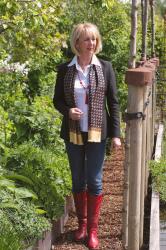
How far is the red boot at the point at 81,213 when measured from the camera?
430 cm

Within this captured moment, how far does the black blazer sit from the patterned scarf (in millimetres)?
56

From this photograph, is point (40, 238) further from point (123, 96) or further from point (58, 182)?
point (123, 96)

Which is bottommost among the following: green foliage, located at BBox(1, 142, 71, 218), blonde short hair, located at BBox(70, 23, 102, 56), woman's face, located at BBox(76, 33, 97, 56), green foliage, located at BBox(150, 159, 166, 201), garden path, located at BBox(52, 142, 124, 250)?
garden path, located at BBox(52, 142, 124, 250)

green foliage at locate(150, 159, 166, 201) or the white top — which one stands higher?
the white top

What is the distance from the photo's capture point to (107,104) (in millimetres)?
4074

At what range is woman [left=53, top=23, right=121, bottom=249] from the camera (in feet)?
12.8

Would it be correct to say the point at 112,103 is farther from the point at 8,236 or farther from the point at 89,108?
the point at 8,236

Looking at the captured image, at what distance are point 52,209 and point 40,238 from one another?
0.44m

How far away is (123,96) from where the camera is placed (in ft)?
27.0

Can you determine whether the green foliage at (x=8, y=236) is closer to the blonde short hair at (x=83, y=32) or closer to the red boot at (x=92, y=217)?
the red boot at (x=92, y=217)

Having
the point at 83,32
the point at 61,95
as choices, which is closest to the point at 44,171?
the point at 61,95

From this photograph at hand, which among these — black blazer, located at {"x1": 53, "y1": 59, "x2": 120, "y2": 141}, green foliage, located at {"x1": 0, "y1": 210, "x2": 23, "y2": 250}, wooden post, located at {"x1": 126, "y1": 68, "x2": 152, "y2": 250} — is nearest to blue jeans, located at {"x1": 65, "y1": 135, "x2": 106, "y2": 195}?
black blazer, located at {"x1": 53, "y1": 59, "x2": 120, "y2": 141}

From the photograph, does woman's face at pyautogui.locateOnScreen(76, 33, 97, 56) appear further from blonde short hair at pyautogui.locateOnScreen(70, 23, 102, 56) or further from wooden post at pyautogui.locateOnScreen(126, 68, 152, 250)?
wooden post at pyautogui.locateOnScreen(126, 68, 152, 250)

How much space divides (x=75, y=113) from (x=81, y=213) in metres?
0.94
